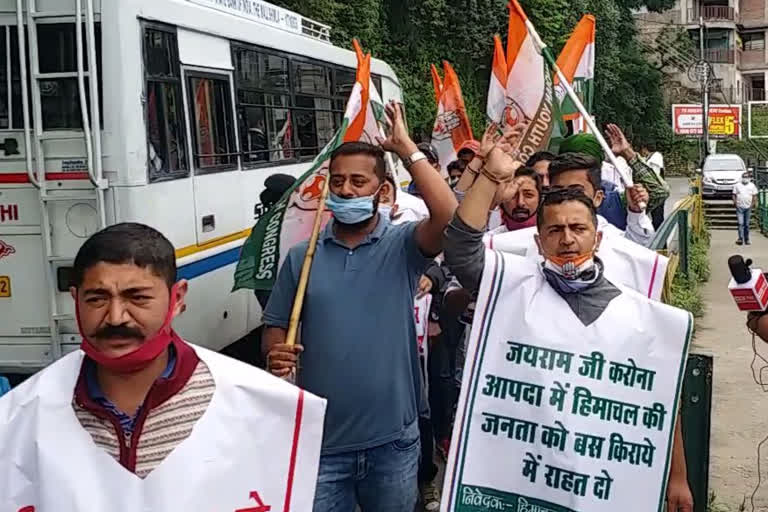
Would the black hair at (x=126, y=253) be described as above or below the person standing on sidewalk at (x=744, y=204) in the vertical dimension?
above

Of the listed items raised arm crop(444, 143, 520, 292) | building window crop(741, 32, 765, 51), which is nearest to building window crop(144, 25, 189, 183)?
raised arm crop(444, 143, 520, 292)

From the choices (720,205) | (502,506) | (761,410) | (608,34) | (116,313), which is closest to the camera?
(116,313)

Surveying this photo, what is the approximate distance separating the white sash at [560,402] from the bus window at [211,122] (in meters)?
4.45

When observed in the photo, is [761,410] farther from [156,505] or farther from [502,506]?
[156,505]

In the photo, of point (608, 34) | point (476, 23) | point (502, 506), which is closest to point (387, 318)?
point (502, 506)

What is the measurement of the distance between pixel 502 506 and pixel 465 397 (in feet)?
1.25

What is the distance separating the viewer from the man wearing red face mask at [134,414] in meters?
2.36

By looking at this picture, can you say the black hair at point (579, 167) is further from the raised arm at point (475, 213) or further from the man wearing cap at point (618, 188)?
the raised arm at point (475, 213)

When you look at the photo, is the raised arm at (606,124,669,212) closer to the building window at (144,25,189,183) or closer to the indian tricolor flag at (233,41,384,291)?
the indian tricolor flag at (233,41,384,291)

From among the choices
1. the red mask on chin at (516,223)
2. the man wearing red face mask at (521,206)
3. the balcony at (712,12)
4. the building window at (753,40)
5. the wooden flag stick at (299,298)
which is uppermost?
the balcony at (712,12)

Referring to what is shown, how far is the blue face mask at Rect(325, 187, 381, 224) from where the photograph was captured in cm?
350

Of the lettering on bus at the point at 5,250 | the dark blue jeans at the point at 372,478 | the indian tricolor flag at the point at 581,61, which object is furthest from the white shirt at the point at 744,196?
the dark blue jeans at the point at 372,478

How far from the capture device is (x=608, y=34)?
33219mm

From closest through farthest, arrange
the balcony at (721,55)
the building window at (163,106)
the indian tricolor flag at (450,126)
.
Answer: the building window at (163,106) < the indian tricolor flag at (450,126) < the balcony at (721,55)
